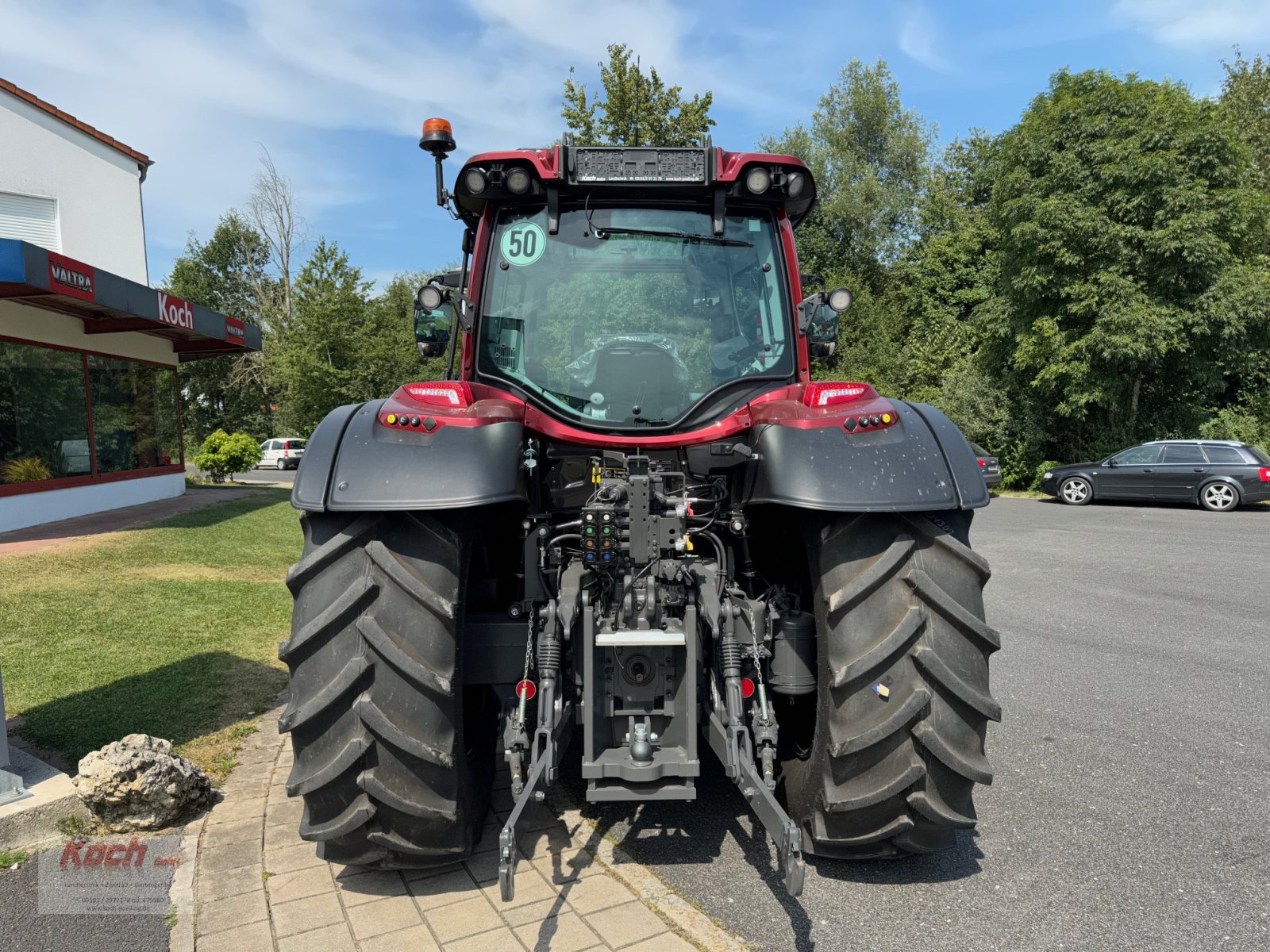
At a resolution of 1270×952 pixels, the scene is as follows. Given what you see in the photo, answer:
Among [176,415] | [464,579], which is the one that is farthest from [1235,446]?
[176,415]

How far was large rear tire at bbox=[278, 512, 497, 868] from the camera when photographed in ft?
8.30

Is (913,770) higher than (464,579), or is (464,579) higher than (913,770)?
(464,579)

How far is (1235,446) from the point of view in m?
16.1

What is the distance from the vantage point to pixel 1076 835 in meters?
3.34

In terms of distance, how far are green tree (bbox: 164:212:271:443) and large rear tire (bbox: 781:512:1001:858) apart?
1843 inches

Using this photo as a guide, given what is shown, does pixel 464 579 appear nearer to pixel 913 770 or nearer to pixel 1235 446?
pixel 913 770

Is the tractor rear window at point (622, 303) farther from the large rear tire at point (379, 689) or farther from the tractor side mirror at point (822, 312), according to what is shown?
the large rear tire at point (379, 689)

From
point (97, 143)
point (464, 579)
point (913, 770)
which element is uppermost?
point (97, 143)

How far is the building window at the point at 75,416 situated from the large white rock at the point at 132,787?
10.5m

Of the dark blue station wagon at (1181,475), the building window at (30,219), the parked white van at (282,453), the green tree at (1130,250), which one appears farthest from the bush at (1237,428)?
the parked white van at (282,453)

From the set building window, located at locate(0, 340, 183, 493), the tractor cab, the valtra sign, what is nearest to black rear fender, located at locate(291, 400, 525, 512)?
the tractor cab

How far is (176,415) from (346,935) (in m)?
17.4

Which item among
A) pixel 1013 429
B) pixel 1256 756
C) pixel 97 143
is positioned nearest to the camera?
pixel 1256 756

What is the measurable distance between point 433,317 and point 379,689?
6.05ft
